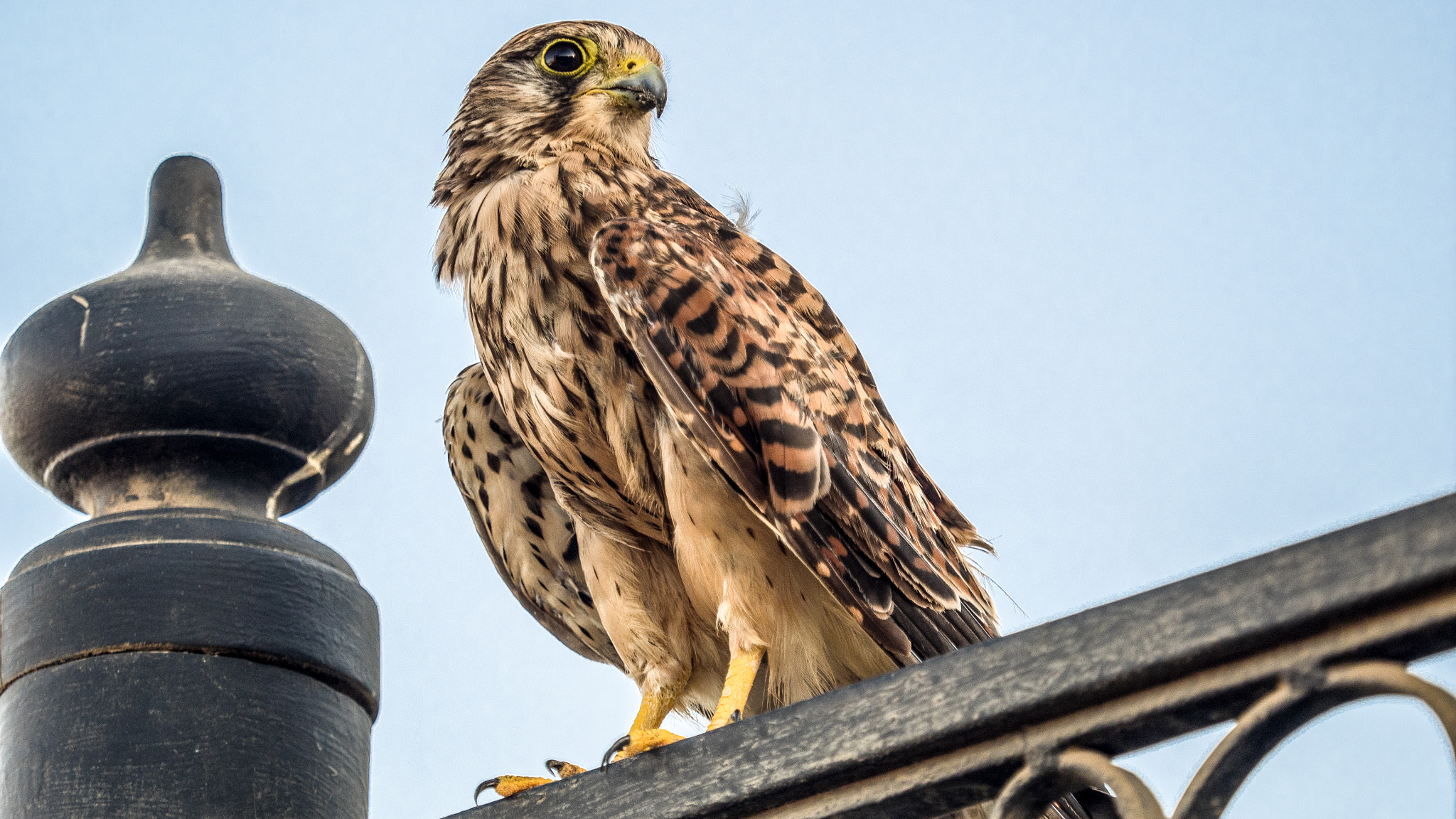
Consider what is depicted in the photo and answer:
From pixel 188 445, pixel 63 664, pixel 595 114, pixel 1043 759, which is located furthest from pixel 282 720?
pixel 595 114

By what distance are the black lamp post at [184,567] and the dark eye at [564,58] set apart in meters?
1.21

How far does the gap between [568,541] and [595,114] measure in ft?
2.97

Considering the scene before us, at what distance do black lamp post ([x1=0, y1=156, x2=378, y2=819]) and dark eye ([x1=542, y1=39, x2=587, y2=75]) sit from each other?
3.98 ft

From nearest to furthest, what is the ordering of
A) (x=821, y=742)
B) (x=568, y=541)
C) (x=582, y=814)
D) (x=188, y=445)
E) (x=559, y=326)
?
(x=821, y=742) < (x=582, y=814) < (x=188, y=445) < (x=559, y=326) < (x=568, y=541)

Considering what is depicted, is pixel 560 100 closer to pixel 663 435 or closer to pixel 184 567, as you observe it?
pixel 663 435

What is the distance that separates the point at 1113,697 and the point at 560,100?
7.55 feet

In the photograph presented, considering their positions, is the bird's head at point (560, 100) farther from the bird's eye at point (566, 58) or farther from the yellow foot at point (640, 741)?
the yellow foot at point (640, 741)

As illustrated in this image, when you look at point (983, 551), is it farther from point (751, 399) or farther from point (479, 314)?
point (479, 314)

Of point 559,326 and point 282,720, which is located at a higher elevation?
point 559,326

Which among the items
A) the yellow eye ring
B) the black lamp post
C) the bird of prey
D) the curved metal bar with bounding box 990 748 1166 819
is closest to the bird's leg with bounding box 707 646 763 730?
the bird of prey

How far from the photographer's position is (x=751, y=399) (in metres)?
2.50

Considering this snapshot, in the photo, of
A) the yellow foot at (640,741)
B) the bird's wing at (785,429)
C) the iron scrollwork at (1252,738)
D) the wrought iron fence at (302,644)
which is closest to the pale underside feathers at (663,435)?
the bird's wing at (785,429)

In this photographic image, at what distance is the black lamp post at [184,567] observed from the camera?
1.87m

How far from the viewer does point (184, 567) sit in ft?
6.49
